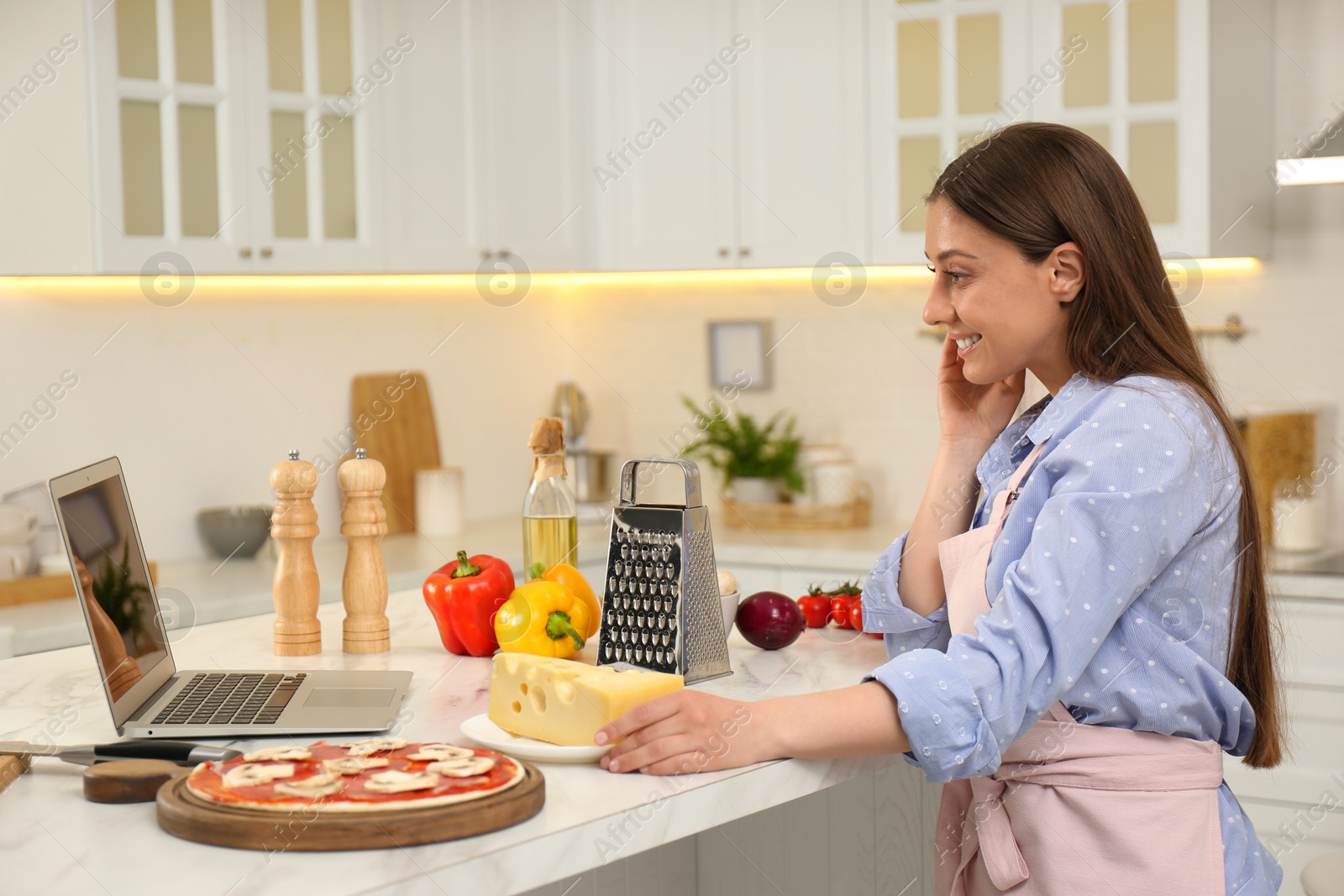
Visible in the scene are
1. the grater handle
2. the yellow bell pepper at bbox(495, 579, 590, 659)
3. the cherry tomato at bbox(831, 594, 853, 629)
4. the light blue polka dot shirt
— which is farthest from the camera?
the cherry tomato at bbox(831, 594, 853, 629)

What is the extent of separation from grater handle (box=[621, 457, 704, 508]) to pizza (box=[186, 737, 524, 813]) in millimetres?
405

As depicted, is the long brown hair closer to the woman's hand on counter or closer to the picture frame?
the woman's hand on counter

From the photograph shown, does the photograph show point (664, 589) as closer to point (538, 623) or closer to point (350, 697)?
point (538, 623)

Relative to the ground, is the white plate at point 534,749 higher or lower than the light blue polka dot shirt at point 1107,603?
lower

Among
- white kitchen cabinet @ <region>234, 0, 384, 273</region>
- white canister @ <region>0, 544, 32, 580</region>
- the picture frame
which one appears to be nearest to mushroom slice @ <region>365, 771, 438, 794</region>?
white canister @ <region>0, 544, 32, 580</region>

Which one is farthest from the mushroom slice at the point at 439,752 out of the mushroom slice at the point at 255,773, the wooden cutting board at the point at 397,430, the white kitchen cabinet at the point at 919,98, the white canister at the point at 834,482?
the white canister at the point at 834,482

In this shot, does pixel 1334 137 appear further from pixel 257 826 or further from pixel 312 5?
pixel 257 826

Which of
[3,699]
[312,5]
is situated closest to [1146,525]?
[3,699]

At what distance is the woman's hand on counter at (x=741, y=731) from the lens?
1188 mm

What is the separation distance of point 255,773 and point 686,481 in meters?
0.58

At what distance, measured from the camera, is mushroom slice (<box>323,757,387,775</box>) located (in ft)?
3.57

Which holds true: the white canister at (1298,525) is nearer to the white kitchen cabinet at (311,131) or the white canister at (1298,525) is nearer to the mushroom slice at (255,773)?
the white kitchen cabinet at (311,131)

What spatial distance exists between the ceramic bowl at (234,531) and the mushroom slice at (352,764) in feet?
7.26

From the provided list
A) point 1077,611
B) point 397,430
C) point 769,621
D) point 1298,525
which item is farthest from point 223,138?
point 1298,525
